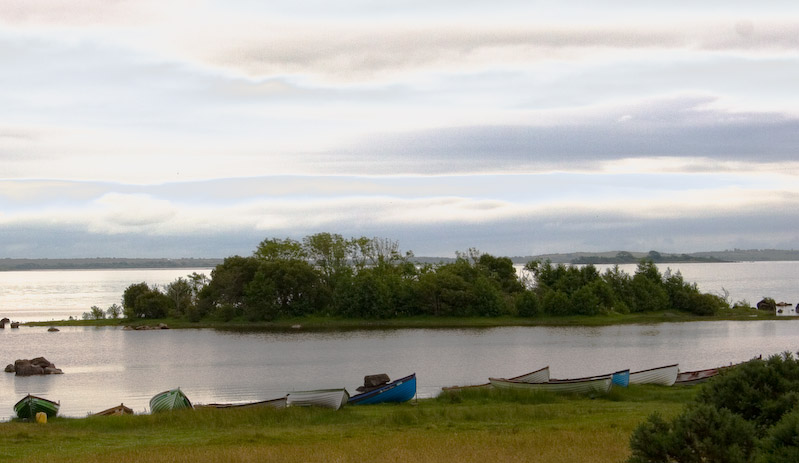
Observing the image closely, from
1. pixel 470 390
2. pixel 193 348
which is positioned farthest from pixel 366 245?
pixel 470 390

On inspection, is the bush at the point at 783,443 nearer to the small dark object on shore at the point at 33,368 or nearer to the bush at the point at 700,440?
the bush at the point at 700,440

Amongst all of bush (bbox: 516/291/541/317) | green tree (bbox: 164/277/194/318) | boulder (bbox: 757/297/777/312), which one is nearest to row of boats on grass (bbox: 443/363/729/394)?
bush (bbox: 516/291/541/317)

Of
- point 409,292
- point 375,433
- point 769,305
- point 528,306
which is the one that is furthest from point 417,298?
point 375,433

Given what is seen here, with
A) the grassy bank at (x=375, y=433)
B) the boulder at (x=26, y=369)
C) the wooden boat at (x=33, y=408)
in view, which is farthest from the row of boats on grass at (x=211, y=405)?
the boulder at (x=26, y=369)

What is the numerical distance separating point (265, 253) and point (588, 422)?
93.2 meters

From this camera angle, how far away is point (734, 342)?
65.8 meters

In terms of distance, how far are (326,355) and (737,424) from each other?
51983 mm

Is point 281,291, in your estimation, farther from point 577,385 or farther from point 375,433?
point 375,433

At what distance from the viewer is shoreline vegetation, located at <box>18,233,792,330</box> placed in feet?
302

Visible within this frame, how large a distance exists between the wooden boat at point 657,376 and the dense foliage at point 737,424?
24.8m

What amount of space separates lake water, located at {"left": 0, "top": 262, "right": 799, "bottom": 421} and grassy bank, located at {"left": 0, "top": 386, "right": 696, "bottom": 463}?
430 inches

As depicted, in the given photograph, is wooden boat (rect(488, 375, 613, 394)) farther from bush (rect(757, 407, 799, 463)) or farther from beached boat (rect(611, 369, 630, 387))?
bush (rect(757, 407, 799, 463))

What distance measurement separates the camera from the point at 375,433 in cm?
2300

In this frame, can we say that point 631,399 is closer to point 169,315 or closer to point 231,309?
point 231,309
